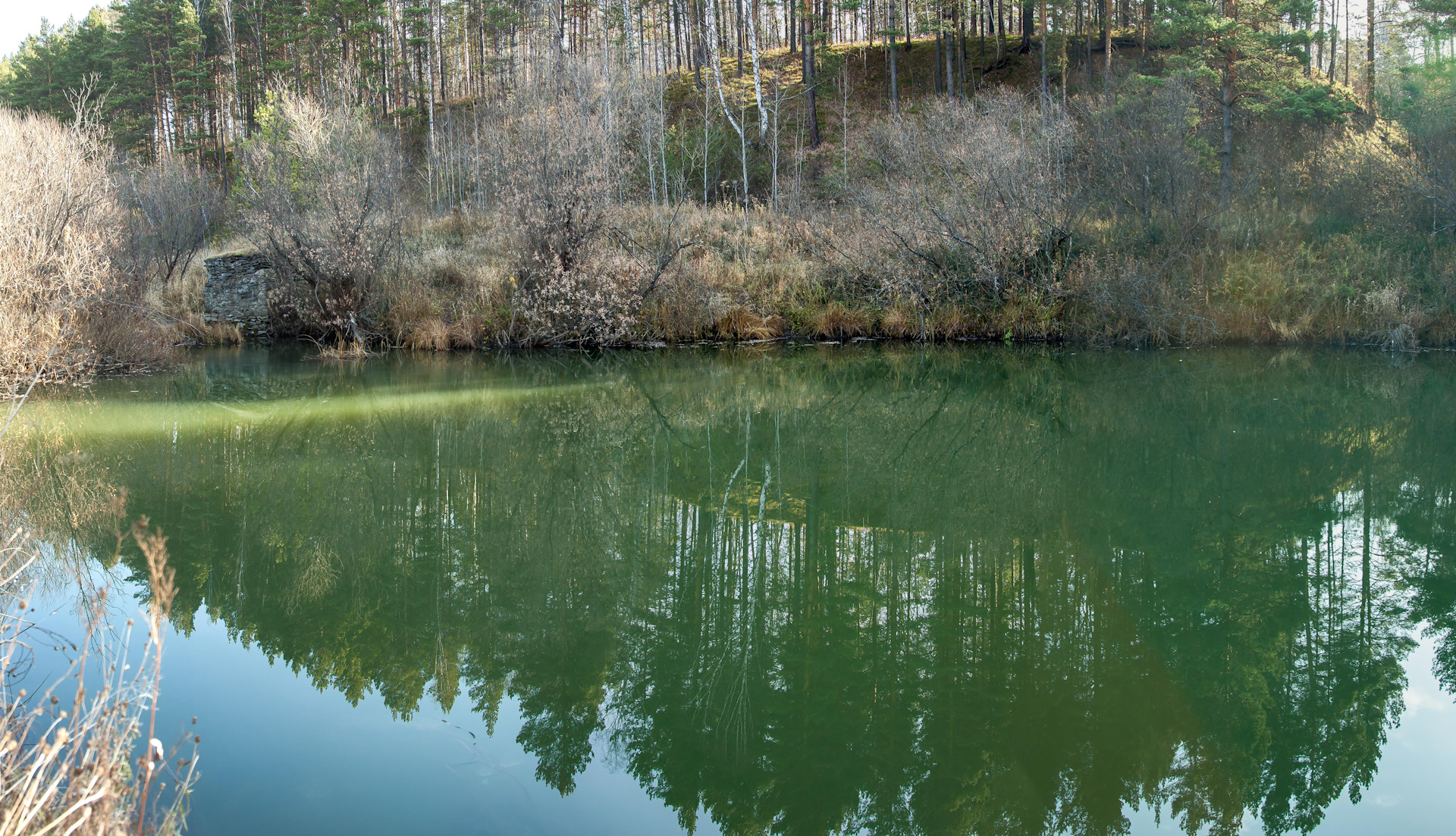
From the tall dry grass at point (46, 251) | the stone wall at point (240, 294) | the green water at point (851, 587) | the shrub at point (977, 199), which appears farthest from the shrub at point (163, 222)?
the shrub at point (977, 199)

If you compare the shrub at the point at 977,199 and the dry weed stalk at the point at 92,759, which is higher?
the shrub at the point at 977,199

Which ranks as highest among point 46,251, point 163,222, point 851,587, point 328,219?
point 163,222

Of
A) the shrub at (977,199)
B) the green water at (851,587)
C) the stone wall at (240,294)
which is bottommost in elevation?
→ the green water at (851,587)

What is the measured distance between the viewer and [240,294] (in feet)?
77.0

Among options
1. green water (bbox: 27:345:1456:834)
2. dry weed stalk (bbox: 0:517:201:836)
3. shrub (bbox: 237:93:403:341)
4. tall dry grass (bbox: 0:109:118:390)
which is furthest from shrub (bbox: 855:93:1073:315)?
dry weed stalk (bbox: 0:517:201:836)

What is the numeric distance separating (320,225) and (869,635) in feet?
59.0

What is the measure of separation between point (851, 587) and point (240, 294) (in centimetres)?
→ 2248

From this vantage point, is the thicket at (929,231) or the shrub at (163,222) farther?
the shrub at (163,222)

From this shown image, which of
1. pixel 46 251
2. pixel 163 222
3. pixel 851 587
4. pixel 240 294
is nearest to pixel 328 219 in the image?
pixel 240 294

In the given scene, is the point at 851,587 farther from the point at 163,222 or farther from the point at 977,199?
the point at 163,222

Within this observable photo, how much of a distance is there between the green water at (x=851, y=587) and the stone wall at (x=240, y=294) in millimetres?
11811

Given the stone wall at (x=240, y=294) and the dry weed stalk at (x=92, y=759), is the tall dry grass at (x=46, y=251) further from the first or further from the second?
the dry weed stalk at (x=92, y=759)

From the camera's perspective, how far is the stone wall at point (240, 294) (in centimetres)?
2336

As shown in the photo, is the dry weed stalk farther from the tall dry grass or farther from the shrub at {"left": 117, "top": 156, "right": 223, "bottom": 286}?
the shrub at {"left": 117, "top": 156, "right": 223, "bottom": 286}
